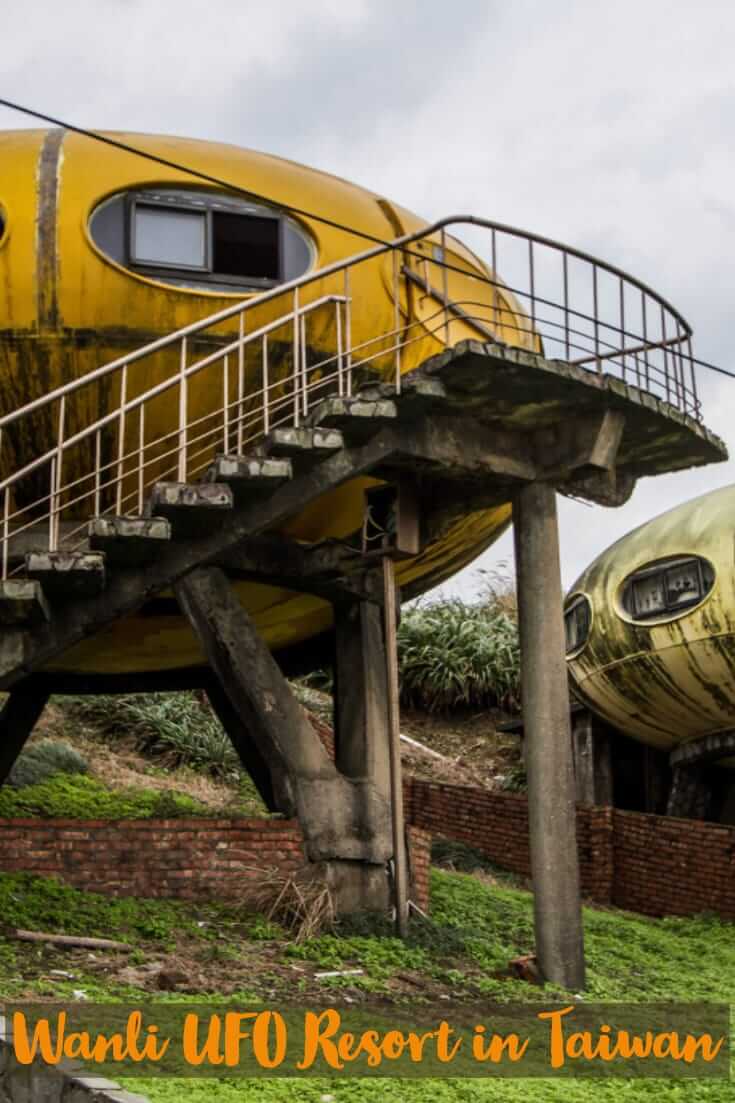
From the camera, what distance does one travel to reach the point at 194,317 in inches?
592

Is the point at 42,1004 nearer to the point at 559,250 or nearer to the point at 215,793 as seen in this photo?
the point at 559,250

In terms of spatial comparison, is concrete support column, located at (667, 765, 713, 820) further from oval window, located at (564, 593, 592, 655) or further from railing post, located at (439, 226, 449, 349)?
railing post, located at (439, 226, 449, 349)

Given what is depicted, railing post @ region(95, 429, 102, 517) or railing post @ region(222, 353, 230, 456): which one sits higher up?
railing post @ region(222, 353, 230, 456)

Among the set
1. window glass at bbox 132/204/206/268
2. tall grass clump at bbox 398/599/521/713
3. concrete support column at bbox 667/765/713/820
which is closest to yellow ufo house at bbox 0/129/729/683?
window glass at bbox 132/204/206/268

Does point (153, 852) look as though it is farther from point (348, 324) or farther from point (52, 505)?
point (348, 324)

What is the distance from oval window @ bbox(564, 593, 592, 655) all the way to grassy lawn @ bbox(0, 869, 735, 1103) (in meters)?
8.43

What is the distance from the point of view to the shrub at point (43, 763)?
24.0 metres

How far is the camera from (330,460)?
14.7 metres

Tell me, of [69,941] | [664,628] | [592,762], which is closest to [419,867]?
[69,941]

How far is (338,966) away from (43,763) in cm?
1228

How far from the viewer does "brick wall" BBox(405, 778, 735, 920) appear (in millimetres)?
22250

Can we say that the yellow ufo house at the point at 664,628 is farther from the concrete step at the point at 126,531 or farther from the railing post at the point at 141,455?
the concrete step at the point at 126,531

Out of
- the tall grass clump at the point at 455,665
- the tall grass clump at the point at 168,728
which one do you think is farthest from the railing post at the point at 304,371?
the tall grass clump at the point at 455,665

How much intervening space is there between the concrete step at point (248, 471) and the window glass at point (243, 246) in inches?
94.7
